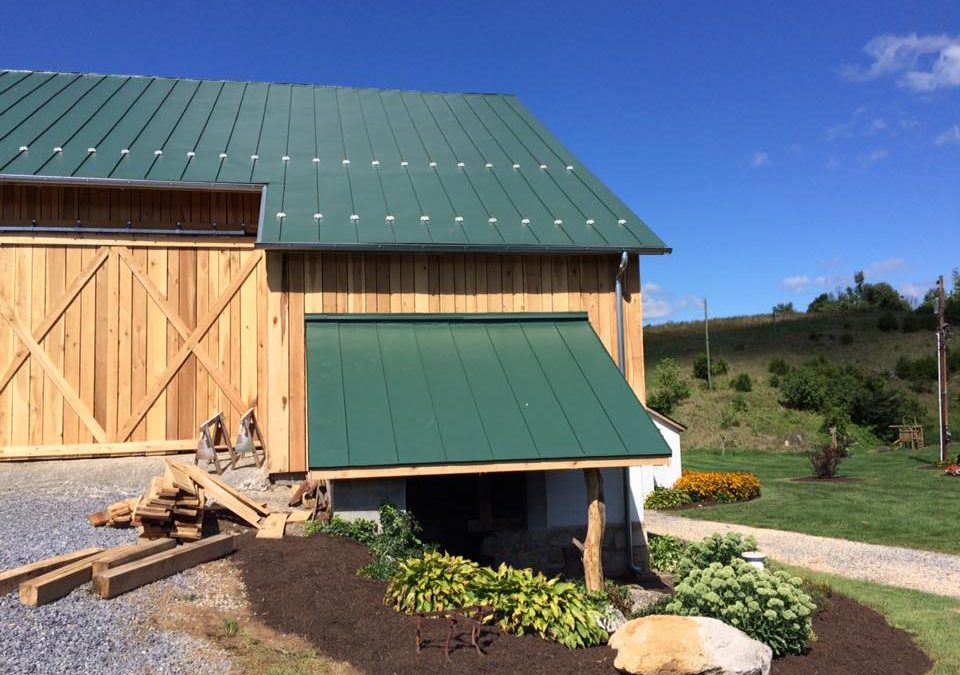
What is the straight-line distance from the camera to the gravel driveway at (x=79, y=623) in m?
5.54

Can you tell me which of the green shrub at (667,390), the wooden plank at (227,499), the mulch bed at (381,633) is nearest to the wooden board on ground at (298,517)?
the wooden plank at (227,499)

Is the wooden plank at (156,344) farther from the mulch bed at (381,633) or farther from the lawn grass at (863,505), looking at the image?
the lawn grass at (863,505)

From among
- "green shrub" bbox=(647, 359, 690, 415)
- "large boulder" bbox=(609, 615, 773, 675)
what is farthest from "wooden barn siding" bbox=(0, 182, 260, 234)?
"green shrub" bbox=(647, 359, 690, 415)

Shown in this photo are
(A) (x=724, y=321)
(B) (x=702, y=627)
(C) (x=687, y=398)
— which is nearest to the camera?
(B) (x=702, y=627)

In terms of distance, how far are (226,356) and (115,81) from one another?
6.87 meters

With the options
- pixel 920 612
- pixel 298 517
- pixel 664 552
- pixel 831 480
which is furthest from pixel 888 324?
pixel 298 517

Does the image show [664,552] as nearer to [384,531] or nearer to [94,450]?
[384,531]

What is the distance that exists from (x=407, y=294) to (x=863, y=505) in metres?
13.2

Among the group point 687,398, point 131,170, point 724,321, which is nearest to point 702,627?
point 131,170

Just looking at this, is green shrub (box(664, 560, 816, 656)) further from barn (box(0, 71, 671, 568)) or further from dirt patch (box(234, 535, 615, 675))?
barn (box(0, 71, 671, 568))

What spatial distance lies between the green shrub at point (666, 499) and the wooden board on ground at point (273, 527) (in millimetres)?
12155

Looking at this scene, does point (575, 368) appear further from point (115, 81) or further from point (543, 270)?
point (115, 81)

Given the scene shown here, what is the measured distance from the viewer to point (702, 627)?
6.32 m

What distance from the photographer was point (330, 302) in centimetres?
1062
